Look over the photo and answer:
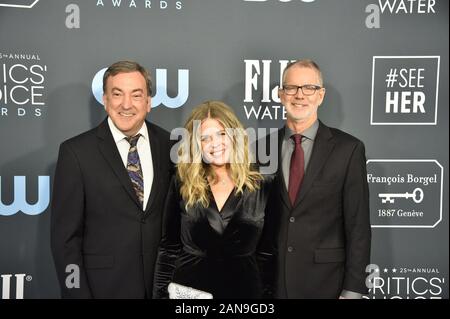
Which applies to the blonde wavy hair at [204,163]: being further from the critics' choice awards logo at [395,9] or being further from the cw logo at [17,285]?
the cw logo at [17,285]

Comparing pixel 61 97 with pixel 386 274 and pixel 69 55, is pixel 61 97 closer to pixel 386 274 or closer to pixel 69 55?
pixel 69 55

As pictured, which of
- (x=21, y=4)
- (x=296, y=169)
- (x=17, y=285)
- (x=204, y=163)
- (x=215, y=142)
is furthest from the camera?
(x=17, y=285)

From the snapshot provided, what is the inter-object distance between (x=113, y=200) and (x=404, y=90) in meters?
1.85

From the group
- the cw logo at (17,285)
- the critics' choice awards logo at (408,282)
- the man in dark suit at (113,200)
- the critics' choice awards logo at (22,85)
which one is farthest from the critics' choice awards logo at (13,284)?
the critics' choice awards logo at (408,282)

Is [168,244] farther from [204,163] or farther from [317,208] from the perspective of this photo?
[317,208]

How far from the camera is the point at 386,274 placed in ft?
9.55

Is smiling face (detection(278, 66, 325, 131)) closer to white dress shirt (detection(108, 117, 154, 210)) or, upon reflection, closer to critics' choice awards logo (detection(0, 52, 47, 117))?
white dress shirt (detection(108, 117, 154, 210))

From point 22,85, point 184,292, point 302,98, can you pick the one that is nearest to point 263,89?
point 302,98

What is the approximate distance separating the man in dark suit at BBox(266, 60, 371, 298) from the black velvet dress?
0.13m

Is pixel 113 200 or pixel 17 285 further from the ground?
pixel 113 200

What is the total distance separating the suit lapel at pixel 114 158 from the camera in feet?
7.70

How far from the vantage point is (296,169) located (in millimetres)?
2410

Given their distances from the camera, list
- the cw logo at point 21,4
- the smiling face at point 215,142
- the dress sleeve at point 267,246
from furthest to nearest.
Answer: the cw logo at point 21,4 → the dress sleeve at point 267,246 → the smiling face at point 215,142

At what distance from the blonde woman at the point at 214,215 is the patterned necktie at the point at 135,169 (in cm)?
21
